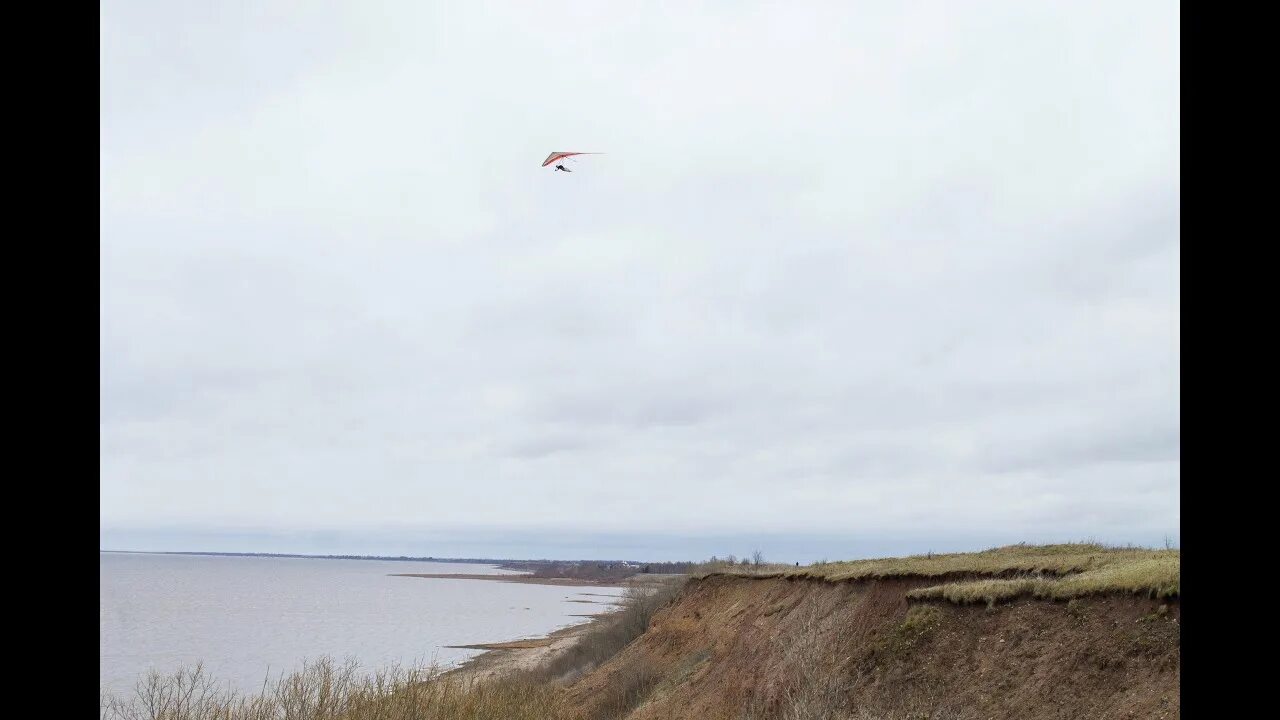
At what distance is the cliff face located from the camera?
18875 millimetres

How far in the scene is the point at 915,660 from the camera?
23.6 meters

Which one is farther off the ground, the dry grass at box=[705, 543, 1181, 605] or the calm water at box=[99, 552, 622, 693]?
the dry grass at box=[705, 543, 1181, 605]

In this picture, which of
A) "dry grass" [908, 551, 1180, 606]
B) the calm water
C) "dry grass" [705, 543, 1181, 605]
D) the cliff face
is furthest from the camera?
the calm water

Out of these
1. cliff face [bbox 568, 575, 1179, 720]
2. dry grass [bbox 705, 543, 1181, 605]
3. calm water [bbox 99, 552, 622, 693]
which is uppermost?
dry grass [bbox 705, 543, 1181, 605]

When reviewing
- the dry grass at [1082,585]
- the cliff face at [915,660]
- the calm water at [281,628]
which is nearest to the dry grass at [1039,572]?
the dry grass at [1082,585]

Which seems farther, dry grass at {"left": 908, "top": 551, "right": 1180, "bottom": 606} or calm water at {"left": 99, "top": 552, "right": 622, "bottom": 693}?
calm water at {"left": 99, "top": 552, "right": 622, "bottom": 693}

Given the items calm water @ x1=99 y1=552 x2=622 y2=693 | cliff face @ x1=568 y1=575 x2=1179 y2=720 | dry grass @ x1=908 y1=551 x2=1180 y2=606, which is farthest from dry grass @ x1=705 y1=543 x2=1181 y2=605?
calm water @ x1=99 y1=552 x2=622 y2=693

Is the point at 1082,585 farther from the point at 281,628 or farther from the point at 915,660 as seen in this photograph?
the point at 281,628

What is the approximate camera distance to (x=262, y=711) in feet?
55.5

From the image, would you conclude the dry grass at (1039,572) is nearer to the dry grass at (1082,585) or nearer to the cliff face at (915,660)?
the dry grass at (1082,585)

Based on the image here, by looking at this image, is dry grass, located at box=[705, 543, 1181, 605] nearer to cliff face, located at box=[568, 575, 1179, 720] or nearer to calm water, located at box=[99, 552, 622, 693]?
cliff face, located at box=[568, 575, 1179, 720]
